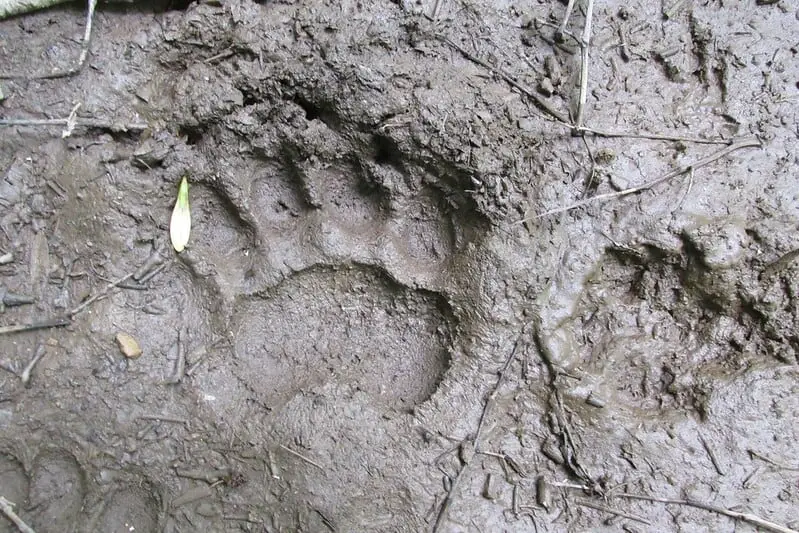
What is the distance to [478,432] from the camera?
1.79 metres

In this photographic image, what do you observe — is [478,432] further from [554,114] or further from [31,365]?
[31,365]

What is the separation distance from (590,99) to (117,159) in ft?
5.22

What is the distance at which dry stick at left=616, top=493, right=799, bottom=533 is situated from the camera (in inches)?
66.9

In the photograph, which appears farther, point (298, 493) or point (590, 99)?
point (590, 99)

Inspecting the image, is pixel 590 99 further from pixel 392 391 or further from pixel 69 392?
pixel 69 392

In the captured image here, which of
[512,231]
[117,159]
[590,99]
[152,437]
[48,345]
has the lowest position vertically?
[152,437]

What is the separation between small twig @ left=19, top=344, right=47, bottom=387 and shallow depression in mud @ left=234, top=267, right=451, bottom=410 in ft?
1.91

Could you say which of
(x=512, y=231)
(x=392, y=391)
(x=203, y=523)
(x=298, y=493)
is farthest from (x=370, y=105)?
(x=203, y=523)

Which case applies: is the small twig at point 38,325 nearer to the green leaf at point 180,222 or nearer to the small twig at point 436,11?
the green leaf at point 180,222

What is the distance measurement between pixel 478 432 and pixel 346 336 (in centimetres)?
57

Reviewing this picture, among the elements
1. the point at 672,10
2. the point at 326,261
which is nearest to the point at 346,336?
the point at 326,261

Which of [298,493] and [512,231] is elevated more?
[512,231]

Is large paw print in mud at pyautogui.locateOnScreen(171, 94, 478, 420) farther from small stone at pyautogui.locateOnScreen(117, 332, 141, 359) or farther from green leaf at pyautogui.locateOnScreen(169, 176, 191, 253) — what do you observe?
small stone at pyautogui.locateOnScreen(117, 332, 141, 359)

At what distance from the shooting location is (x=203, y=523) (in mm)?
1688
